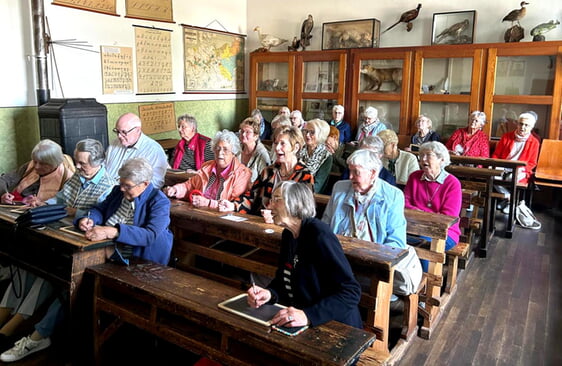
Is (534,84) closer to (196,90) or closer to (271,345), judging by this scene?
(196,90)

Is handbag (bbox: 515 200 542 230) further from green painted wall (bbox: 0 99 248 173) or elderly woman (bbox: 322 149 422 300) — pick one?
green painted wall (bbox: 0 99 248 173)

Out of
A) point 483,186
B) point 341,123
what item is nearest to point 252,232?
point 483,186

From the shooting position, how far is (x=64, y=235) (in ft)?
7.56

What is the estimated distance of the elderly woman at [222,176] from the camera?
3.21 metres

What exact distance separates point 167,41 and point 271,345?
5.61m

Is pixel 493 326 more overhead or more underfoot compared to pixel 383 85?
more underfoot

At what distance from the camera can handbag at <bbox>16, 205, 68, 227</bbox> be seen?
7.93 feet

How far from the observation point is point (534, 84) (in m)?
5.67

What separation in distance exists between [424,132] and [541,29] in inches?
68.6

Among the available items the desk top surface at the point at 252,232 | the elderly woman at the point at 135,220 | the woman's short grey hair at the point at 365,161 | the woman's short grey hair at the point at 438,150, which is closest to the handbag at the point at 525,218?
the woman's short grey hair at the point at 438,150

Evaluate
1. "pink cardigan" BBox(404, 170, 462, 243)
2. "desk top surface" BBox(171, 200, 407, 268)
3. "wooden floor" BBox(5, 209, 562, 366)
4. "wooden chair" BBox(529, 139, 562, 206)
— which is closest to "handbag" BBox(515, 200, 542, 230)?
"wooden chair" BBox(529, 139, 562, 206)

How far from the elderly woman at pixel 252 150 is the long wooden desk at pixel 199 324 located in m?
1.59

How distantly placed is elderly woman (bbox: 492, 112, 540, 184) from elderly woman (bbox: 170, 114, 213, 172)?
11.5 feet

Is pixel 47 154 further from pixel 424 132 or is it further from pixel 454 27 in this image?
pixel 454 27
